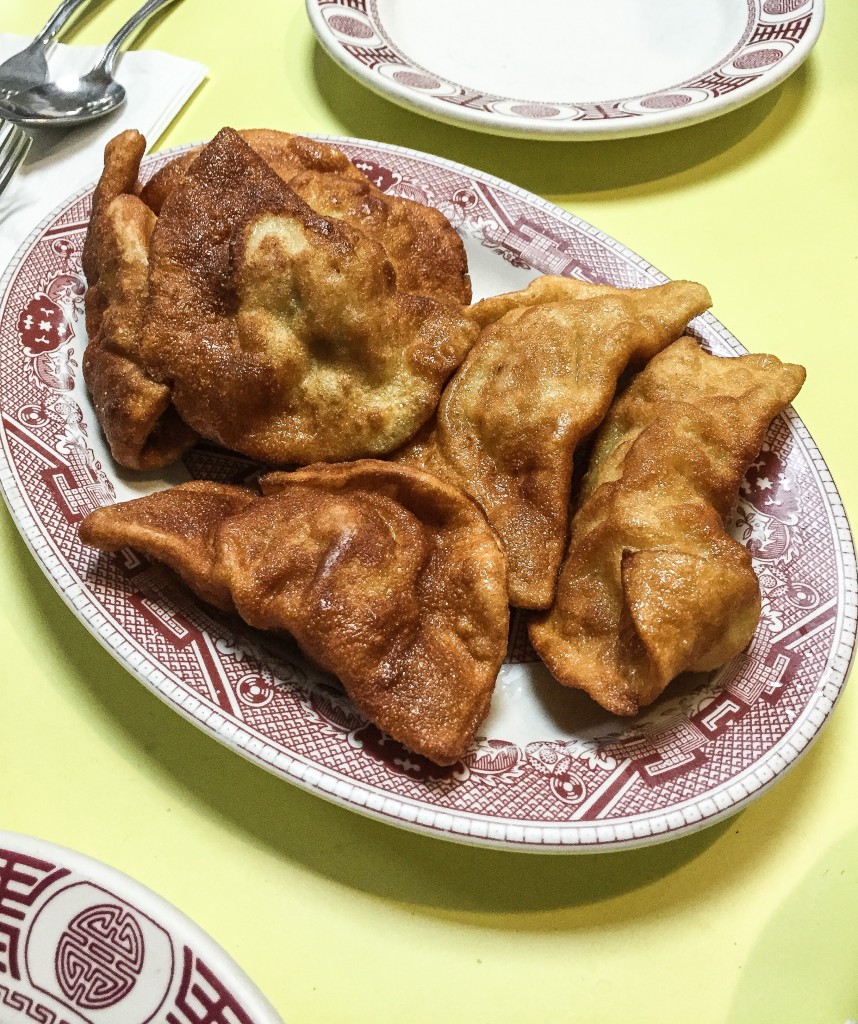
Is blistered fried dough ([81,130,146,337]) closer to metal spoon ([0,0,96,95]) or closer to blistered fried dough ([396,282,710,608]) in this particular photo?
blistered fried dough ([396,282,710,608])

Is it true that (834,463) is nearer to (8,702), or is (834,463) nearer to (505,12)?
(8,702)

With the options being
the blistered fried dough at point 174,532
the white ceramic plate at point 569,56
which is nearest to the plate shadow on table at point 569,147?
the white ceramic plate at point 569,56

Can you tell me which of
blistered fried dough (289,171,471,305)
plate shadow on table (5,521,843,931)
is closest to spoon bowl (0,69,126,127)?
blistered fried dough (289,171,471,305)

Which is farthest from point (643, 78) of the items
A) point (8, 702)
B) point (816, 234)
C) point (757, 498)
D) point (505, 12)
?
point (8, 702)

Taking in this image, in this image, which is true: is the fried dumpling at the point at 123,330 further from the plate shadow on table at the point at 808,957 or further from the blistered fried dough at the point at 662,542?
the plate shadow on table at the point at 808,957

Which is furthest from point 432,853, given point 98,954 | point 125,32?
point 125,32

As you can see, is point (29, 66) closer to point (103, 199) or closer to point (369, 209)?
point (103, 199)
